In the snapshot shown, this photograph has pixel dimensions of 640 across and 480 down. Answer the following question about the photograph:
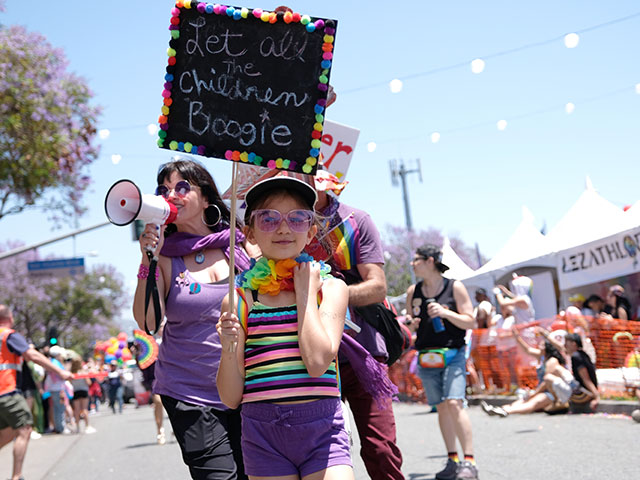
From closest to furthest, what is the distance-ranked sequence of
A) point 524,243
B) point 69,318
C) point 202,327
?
1. point 202,327
2. point 524,243
3. point 69,318

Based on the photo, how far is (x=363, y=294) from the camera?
4020 mm

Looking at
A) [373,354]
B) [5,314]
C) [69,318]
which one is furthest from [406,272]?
[373,354]

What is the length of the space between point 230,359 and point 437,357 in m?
4.20

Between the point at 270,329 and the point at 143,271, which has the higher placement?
the point at 143,271

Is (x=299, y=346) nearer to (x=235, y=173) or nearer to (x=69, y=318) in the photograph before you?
(x=235, y=173)

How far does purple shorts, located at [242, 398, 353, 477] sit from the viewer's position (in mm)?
2961

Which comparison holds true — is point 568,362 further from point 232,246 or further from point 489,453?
point 232,246

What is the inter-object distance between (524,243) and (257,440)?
16.3 m

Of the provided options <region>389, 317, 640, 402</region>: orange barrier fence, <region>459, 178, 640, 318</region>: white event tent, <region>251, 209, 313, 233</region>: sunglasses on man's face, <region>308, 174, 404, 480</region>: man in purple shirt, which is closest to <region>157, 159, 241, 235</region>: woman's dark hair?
<region>308, 174, 404, 480</region>: man in purple shirt

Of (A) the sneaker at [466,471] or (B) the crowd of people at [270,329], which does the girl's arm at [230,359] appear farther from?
(A) the sneaker at [466,471]

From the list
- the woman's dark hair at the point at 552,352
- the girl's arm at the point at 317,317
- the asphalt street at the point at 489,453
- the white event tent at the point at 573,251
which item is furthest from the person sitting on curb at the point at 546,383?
the girl's arm at the point at 317,317

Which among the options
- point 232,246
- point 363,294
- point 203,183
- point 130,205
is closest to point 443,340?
point 363,294

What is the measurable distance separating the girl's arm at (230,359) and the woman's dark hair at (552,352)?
9.12 meters

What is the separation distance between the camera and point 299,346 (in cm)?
298
